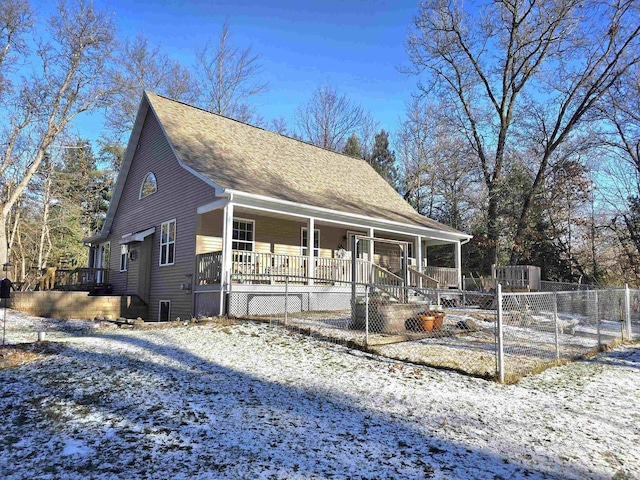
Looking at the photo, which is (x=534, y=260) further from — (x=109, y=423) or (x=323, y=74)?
(x=109, y=423)

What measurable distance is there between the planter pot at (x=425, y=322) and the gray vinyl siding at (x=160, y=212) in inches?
262

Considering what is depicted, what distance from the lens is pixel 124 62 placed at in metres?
27.8

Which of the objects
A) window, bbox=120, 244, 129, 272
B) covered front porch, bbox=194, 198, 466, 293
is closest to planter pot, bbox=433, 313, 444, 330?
covered front porch, bbox=194, 198, 466, 293

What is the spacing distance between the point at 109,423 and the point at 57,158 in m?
28.5

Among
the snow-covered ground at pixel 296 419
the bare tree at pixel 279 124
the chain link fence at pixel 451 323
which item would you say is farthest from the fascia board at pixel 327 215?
the bare tree at pixel 279 124

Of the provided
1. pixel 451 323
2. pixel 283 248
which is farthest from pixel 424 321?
pixel 283 248

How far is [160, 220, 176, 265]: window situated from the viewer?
1418 centimetres

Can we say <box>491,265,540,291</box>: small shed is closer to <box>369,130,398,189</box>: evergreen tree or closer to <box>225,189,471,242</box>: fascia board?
<box>225,189,471,242</box>: fascia board

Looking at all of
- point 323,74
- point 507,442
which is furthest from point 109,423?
point 323,74

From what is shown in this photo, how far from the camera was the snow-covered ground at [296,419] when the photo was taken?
346 cm

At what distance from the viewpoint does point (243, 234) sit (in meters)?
14.1

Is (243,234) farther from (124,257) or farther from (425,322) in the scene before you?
(425,322)

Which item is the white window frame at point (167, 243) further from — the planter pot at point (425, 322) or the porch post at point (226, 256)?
the planter pot at point (425, 322)

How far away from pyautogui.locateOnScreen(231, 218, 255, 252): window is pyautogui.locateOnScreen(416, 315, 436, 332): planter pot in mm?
6456
